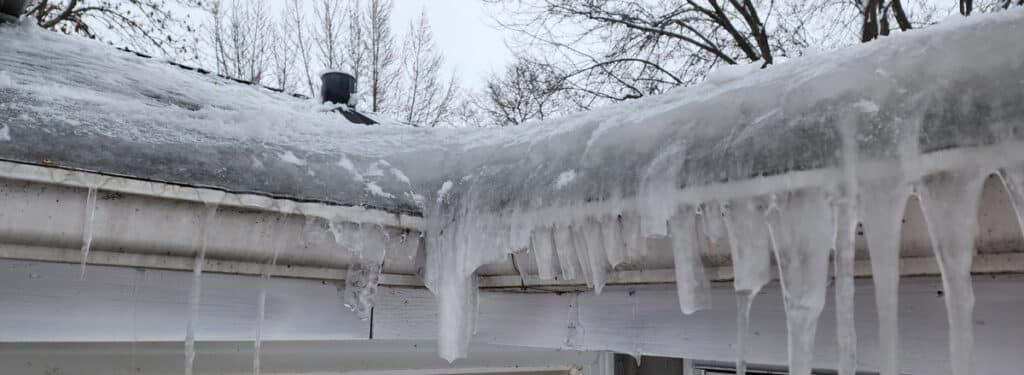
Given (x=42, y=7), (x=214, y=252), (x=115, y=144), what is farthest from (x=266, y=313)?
(x=42, y=7)

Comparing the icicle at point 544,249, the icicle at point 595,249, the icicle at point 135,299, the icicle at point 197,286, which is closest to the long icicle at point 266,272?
the icicle at point 197,286

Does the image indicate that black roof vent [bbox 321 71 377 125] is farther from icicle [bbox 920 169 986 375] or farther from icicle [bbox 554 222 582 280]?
icicle [bbox 920 169 986 375]

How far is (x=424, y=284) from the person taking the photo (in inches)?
80.7

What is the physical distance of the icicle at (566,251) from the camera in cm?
158

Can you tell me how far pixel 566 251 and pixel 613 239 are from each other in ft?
0.50

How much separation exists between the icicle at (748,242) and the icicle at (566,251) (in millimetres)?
384

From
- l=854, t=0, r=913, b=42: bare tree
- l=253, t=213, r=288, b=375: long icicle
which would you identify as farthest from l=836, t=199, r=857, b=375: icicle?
l=854, t=0, r=913, b=42: bare tree

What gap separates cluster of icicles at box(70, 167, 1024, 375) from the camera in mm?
1022

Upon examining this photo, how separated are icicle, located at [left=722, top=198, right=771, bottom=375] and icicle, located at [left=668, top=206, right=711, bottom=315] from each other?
7 centimetres

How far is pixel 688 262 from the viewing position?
1410 mm

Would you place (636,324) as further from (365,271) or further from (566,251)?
(365,271)

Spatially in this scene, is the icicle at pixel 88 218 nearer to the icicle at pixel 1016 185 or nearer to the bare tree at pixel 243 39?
the icicle at pixel 1016 185

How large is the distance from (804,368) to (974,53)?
62 cm

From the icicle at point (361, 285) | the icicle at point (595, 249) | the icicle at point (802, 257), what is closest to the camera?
the icicle at point (802, 257)
